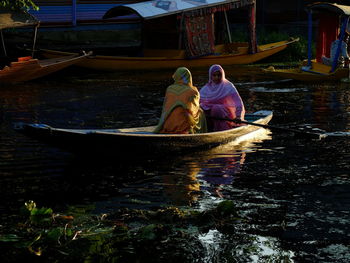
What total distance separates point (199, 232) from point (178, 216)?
39 centimetres

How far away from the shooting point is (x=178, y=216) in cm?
706

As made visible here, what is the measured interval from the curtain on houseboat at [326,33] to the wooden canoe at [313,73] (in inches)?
28.8

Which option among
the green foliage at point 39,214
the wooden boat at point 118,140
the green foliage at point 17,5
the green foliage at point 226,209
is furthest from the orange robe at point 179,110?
the green foliage at point 17,5

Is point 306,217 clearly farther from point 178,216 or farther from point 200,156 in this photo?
point 200,156

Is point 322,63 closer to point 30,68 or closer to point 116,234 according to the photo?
point 30,68

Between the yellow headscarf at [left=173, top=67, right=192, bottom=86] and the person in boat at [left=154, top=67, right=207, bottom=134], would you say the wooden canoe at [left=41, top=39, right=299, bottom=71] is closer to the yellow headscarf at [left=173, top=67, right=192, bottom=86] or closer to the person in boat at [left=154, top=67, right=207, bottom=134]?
the person in boat at [left=154, top=67, right=207, bottom=134]

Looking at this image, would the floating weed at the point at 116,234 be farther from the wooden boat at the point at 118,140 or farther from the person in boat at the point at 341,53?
the person in boat at the point at 341,53

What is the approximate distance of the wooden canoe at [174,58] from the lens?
2106 cm

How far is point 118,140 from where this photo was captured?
9.20 meters

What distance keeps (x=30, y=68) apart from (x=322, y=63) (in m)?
7.86

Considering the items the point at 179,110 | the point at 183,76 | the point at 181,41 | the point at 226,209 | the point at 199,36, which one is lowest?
the point at 226,209

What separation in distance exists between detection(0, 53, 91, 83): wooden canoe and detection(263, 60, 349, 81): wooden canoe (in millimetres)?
5430

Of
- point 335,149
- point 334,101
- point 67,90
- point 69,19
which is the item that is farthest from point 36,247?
point 69,19

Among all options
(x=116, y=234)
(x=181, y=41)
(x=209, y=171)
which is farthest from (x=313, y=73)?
(x=116, y=234)
